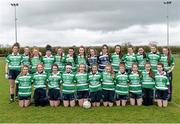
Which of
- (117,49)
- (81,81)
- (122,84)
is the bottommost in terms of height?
(122,84)

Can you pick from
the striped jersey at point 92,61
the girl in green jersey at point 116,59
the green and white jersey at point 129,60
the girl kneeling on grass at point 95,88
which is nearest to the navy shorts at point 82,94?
the girl kneeling on grass at point 95,88

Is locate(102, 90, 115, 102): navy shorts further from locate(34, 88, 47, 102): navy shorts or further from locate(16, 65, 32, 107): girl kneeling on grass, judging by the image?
locate(16, 65, 32, 107): girl kneeling on grass

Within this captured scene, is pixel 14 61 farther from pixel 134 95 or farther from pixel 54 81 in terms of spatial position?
pixel 134 95

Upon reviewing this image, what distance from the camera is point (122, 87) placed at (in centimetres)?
1126

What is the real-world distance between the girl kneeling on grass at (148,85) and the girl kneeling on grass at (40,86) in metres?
2.86

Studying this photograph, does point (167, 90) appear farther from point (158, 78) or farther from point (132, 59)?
point (132, 59)

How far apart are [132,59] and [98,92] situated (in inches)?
58.6

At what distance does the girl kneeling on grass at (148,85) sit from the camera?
11.3m

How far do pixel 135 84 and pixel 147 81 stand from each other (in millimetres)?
362

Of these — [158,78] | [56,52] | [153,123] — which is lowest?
[153,123]

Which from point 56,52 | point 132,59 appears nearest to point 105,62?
point 132,59

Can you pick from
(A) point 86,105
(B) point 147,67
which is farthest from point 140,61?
(A) point 86,105

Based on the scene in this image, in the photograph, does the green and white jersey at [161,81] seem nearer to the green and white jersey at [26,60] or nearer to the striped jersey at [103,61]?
the striped jersey at [103,61]

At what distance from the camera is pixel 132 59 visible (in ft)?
38.6
